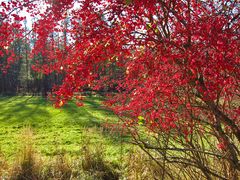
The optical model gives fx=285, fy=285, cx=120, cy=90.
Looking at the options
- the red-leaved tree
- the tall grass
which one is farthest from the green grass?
the red-leaved tree

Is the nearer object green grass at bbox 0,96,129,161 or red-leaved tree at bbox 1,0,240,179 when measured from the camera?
red-leaved tree at bbox 1,0,240,179

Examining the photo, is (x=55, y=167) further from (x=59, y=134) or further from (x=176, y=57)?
(x=59, y=134)

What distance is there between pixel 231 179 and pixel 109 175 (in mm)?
3453

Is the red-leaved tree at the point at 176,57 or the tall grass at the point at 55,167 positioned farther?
the tall grass at the point at 55,167

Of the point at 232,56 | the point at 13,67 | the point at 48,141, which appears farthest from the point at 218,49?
the point at 13,67

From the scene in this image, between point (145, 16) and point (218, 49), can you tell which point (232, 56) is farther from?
point (145, 16)

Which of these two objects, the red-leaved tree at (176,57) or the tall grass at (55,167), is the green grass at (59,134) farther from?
the red-leaved tree at (176,57)

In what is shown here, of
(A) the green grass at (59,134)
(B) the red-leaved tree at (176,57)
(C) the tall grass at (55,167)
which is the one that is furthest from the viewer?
(A) the green grass at (59,134)

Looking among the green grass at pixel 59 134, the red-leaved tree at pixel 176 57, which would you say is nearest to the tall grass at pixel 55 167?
the green grass at pixel 59 134

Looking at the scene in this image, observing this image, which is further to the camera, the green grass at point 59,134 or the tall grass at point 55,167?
the green grass at point 59,134

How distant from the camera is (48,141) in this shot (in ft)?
30.6

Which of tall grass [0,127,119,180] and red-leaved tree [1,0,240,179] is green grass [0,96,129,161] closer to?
tall grass [0,127,119,180]

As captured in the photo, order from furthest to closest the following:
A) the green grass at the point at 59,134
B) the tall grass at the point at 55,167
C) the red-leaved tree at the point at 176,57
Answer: the green grass at the point at 59,134 < the tall grass at the point at 55,167 < the red-leaved tree at the point at 176,57

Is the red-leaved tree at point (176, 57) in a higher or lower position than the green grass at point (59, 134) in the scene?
higher
